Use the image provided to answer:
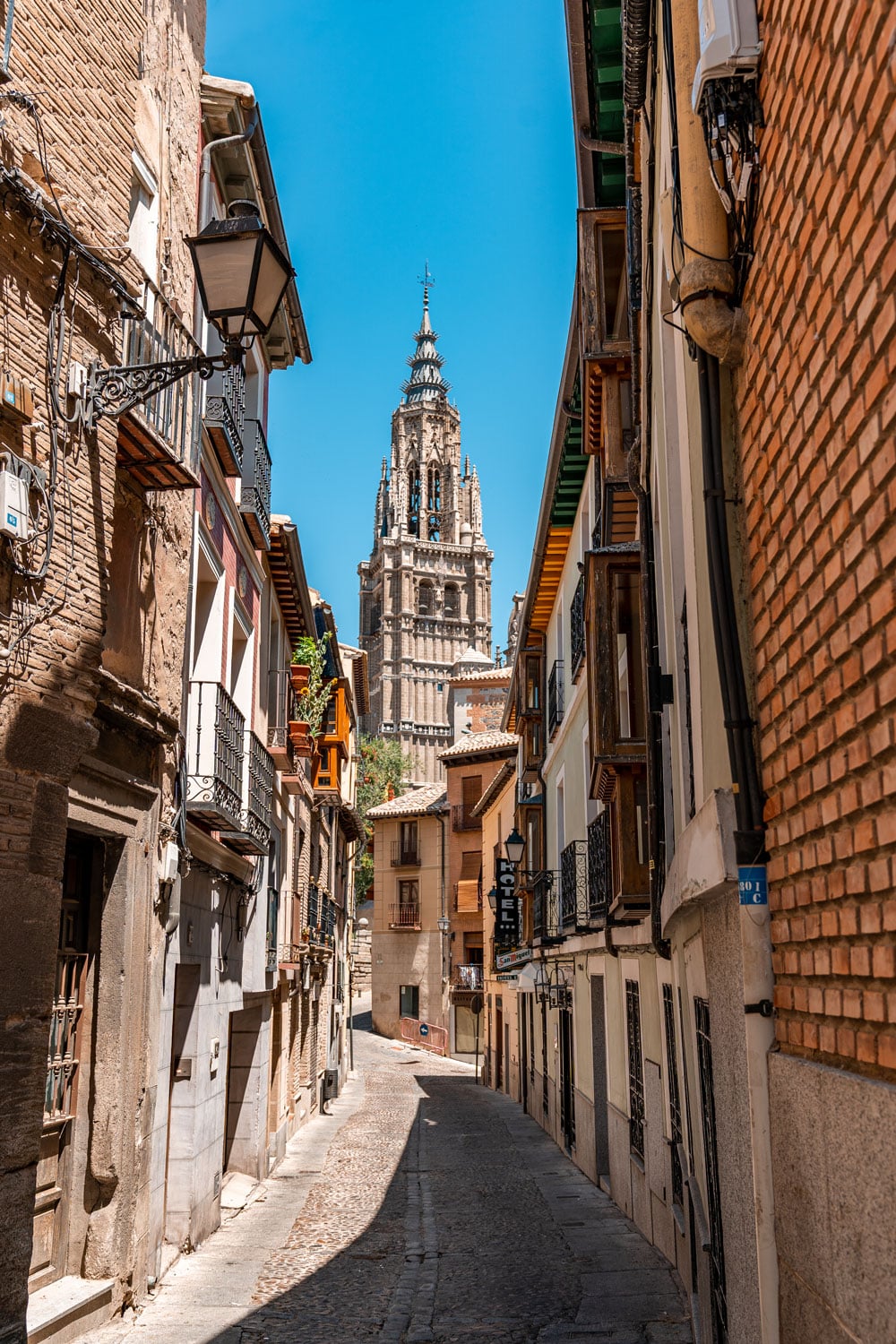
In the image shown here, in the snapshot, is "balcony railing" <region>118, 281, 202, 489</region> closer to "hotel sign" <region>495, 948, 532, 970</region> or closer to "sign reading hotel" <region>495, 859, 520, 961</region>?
"hotel sign" <region>495, 948, 532, 970</region>

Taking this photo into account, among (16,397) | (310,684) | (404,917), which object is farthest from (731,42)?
(404,917)

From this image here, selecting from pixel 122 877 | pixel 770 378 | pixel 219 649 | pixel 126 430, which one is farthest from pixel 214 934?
pixel 770 378

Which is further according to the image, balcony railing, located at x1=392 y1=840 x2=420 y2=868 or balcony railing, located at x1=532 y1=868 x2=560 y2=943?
balcony railing, located at x1=392 y1=840 x2=420 y2=868

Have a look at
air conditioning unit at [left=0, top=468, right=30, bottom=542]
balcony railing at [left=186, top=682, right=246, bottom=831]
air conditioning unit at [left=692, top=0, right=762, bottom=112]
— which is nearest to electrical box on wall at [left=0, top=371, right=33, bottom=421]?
air conditioning unit at [left=0, top=468, right=30, bottom=542]

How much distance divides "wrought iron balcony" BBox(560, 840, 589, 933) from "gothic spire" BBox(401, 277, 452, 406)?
327ft

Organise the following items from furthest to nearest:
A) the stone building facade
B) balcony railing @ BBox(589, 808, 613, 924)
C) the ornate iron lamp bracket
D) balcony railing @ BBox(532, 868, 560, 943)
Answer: balcony railing @ BBox(532, 868, 560, 943) < balcony railing @ BBox(589, 808, 613, 924) < the ornate iron lamp bracket < the stone building facade

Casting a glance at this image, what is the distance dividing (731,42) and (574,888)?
12.2m

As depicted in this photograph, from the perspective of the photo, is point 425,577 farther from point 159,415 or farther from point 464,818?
point 159,415

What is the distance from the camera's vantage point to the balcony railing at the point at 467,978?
4173 cm

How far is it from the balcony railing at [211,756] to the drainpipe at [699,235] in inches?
252

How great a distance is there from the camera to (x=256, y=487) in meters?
13.3

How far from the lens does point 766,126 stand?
3.74 meters

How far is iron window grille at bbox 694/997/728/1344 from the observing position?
5.79 metres

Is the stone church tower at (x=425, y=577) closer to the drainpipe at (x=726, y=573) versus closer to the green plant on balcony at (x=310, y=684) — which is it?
the green plant on balcony at (x=310, y=684)
